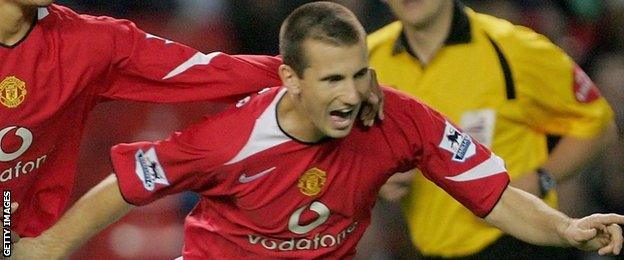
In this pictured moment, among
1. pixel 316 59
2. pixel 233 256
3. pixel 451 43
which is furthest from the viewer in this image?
pixel 451 43

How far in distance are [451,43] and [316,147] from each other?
41.4 inches

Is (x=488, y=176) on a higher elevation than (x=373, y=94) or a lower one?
lower

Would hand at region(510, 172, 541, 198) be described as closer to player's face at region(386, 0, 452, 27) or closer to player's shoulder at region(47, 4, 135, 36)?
player's face at region(386, 0, 452, 27)

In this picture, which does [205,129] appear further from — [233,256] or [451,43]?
[451,43]

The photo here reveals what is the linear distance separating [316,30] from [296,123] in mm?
286

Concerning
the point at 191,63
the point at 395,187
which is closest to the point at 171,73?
the point at 191,63

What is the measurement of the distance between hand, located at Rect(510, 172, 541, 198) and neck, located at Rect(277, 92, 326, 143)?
3.24ft

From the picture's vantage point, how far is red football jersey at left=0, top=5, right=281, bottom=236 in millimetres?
4480

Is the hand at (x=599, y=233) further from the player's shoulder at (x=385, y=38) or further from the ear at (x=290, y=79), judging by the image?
the player's shoulder at (x=385, y=38)

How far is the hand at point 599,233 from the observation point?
429 cm

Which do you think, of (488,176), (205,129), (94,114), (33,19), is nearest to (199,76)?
(205,129)

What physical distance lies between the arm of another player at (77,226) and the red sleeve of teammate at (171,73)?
316 mm

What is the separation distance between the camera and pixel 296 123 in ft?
14.6

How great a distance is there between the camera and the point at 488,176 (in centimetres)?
455
